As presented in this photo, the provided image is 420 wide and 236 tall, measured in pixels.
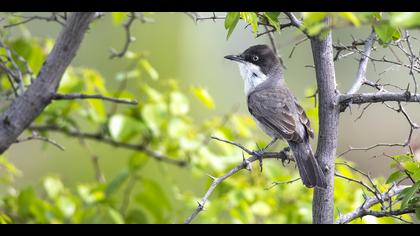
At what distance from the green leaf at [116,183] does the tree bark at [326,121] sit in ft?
7.17

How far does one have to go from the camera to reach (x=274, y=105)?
5.11 meters

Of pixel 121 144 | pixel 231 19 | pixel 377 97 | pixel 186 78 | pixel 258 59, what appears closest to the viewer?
pixel 231 19

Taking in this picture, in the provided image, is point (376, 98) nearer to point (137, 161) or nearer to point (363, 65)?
point (363, 65)

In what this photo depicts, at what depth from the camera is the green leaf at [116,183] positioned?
472cm

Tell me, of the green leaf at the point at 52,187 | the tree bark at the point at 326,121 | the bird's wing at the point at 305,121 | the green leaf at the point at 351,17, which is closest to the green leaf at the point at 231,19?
the tree bark at the point at 326,121

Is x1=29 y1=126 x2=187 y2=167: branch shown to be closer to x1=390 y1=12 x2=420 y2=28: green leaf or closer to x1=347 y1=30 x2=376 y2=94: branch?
x1=347 y1=30 x2=376 y2=94: branch

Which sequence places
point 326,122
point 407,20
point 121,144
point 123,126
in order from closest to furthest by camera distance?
point 407,20
point 326,122
point 123,126
point 121,144

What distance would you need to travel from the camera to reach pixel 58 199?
16.1 ft

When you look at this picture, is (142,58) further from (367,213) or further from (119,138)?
(367,213)

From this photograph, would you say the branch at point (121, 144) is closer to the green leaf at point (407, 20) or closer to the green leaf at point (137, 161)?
the green leaf at point (137, 161)

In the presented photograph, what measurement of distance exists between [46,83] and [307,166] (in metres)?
1.65

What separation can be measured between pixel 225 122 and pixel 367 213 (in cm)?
249

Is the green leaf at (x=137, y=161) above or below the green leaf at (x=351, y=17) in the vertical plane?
above

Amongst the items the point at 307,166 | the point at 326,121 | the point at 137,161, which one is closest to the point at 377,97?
the point at 326,121
